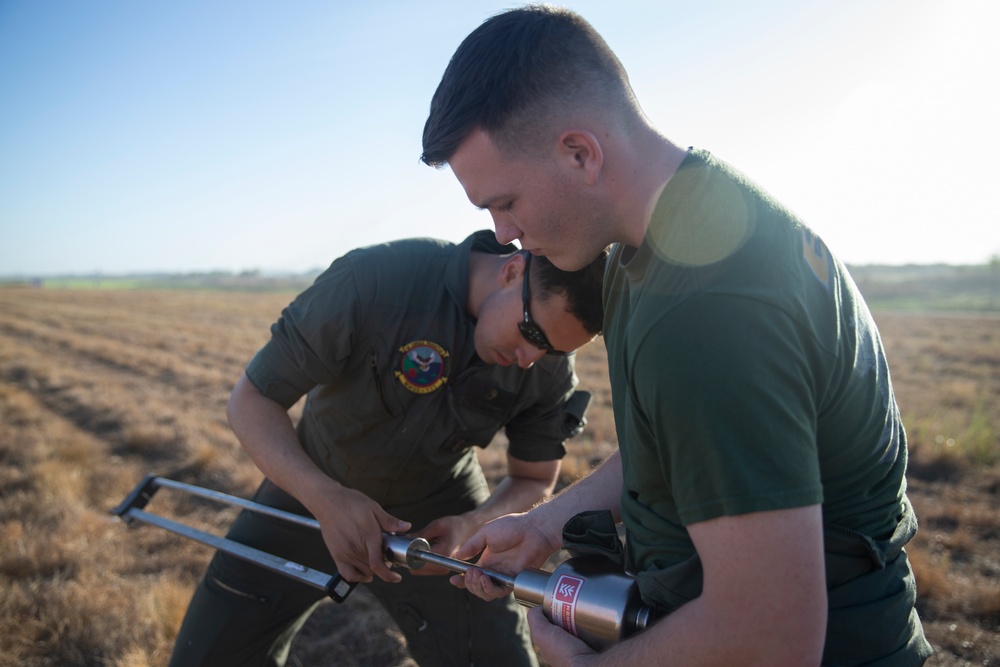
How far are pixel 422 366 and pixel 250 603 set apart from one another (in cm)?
136

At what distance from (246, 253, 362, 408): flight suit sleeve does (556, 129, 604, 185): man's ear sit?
1544mm

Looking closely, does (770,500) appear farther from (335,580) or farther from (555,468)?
(555,468)

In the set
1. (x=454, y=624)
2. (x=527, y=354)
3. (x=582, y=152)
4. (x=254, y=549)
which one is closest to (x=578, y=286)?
(x=527, y=354)

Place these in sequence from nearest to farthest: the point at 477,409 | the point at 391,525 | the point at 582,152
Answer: the point at 582,152, the point at 391,525, the point at 477,409

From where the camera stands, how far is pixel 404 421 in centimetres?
317

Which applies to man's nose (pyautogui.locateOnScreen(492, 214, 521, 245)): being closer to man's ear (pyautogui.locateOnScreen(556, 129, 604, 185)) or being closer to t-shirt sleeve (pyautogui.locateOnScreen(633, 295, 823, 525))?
man's ear (pyautogui.locateOnScreen(556, 129, 604, 185))

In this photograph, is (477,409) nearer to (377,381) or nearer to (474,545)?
(377,381)

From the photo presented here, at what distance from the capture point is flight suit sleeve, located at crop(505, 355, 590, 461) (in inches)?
134

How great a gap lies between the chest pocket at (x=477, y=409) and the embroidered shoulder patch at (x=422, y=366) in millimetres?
113

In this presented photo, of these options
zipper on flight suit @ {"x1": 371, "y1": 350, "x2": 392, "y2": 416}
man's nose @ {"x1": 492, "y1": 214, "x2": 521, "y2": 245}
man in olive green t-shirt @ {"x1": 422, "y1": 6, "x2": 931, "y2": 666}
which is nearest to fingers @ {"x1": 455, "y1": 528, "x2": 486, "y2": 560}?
man in olive green t-shirt @ {"x1": 422, "y1": 6, "x2": 931, "y2": 666}

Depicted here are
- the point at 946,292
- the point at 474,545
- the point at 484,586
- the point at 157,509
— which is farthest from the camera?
the point at 946,292

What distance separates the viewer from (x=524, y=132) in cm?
166

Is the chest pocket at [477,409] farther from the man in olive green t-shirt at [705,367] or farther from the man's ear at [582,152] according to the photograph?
the man's ear at [582,152]

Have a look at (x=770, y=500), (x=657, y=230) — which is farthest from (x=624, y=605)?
(x=657, y=230)
